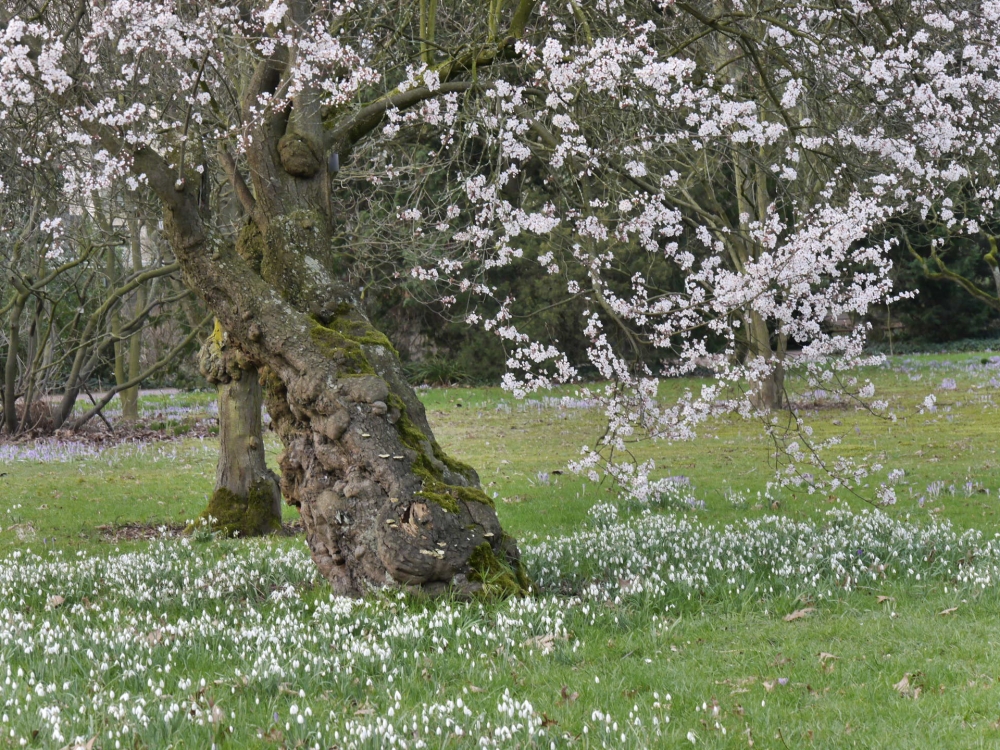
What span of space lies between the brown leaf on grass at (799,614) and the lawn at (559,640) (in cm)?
4

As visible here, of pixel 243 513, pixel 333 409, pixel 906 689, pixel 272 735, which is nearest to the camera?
pixel 272 735

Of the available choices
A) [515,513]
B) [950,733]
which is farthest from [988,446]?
[950,733]

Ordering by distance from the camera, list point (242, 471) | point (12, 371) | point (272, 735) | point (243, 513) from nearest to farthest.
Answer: point (272, 735) < point (243, 513) < point (242, 471) < point (12, 371)

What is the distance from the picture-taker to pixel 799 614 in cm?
714

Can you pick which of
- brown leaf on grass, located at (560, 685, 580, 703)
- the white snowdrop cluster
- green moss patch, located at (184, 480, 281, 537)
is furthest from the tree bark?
green moss patch, located at (184, 480, 281, 537)

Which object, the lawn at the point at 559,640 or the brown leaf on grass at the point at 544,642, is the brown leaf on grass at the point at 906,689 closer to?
the lawn at the point at 559,640

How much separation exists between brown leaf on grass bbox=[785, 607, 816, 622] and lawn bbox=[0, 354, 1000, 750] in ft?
0.13

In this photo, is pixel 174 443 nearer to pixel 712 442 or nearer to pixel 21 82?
pixel 712 442

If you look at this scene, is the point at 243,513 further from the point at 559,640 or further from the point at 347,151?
the point at 559,640

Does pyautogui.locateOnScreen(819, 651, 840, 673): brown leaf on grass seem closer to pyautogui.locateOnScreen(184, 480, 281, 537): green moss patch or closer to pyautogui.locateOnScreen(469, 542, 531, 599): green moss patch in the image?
pyautogui.locateOnScreen(469, 542, 531, 599): green moss patch

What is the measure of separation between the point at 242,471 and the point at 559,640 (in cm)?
699

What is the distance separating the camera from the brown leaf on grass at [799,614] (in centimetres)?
709

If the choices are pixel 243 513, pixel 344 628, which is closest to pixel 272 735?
pixel 344 628

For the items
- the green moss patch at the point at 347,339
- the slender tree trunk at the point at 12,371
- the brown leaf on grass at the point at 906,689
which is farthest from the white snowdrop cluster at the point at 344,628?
the slender tree trunk at the point at 12,371
